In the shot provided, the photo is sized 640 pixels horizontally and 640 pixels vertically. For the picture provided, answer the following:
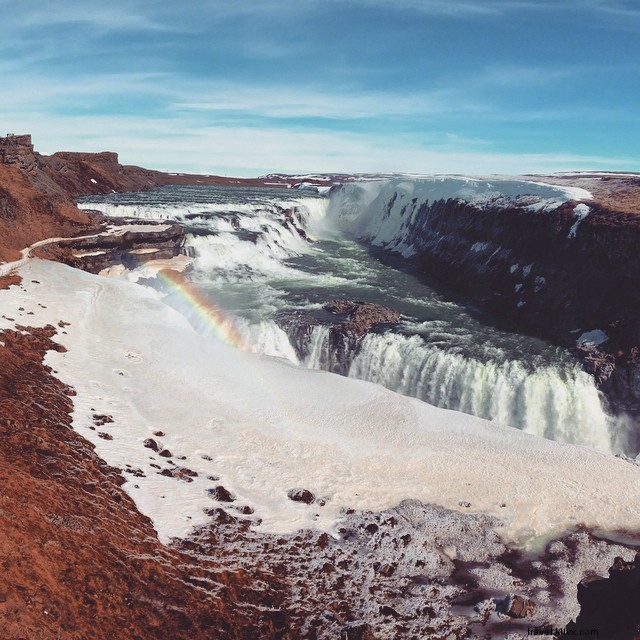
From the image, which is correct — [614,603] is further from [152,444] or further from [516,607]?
[152,444]

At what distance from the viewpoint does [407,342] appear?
21.1 metres

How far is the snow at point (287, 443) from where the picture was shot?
36.1ft

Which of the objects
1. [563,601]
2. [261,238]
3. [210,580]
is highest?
[261,238]

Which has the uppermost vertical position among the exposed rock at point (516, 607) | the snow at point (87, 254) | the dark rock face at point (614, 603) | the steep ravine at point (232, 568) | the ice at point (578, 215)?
the ice at point (578, 215)

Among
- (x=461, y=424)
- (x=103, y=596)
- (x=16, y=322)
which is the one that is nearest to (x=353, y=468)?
(x=461, y=424)

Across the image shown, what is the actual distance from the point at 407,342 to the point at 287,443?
915 centimetres

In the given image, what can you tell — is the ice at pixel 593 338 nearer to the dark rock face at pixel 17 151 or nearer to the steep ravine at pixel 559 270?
the steep ravine at pixel 559 270

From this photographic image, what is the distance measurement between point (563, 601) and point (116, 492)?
8.07m

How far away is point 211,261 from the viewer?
103 feet

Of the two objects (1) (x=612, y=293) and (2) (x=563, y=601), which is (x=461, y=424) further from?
(1) (x=612, y=293)

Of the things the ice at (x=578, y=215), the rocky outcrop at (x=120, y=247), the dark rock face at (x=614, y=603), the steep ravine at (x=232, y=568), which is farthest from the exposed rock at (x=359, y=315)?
the dark rock face at (x=614, y=603)

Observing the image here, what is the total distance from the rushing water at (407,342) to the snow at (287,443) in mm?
3339

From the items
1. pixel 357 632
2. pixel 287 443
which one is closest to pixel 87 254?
pixel 287 443

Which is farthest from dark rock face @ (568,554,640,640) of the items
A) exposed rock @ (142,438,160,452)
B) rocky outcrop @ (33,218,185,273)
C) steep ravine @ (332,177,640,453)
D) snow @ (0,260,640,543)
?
rocky outcrop @ (33,218,185,273)
